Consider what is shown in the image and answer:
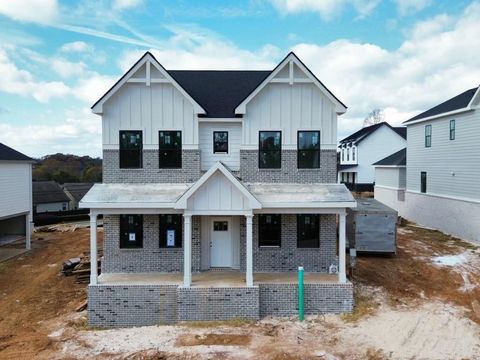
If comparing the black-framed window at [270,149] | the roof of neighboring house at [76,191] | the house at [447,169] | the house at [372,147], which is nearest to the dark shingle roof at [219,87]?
the black-framed window at [270,149]

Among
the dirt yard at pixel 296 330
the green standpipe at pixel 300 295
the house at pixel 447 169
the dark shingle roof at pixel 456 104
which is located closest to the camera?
the dirt yard at pixel 296 330

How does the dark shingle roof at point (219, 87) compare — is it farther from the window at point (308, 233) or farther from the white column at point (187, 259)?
the window at point (308, 233)

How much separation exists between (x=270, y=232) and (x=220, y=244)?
1903mm

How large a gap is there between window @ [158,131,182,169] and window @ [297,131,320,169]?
4404 mm

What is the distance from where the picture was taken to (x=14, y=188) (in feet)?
71.7

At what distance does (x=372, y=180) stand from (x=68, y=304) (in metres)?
38.5

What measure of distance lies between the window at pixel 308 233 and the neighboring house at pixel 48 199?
117 ft

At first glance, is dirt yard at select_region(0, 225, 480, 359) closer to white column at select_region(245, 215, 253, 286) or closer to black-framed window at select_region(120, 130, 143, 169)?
white column at select_region(245, 215, 253, 286)

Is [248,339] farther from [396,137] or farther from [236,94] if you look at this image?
[396,137]

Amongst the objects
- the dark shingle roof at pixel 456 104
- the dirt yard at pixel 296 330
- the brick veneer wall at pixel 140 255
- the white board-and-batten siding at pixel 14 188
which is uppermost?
the dark shingle roof at pixel 456 104

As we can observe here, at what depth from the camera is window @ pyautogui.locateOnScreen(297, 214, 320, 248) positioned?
13625mm

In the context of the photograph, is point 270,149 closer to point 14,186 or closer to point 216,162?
point 216,162

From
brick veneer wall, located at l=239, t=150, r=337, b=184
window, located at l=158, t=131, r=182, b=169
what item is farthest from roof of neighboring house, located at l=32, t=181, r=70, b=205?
brick veneer wall, located at l=239, t=150, r=337, b=184

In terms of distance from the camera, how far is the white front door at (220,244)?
13766mm
